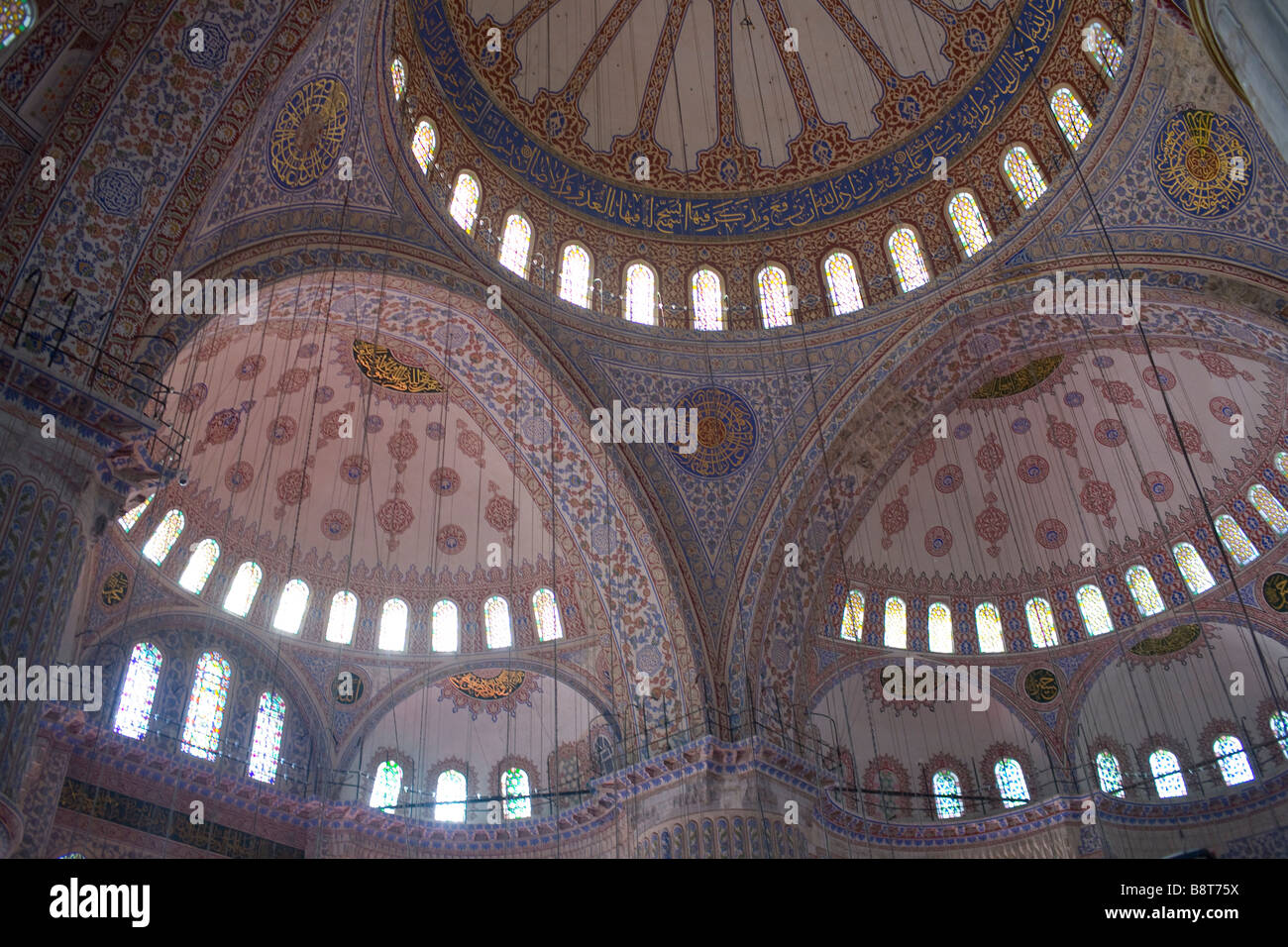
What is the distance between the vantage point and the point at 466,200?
1189 centimetres

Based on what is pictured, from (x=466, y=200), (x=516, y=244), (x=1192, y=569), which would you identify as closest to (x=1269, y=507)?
(x=1192, y=569)

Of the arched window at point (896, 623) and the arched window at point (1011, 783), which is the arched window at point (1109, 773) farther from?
the arched window at point (896, 623)

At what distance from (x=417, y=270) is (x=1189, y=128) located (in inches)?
312

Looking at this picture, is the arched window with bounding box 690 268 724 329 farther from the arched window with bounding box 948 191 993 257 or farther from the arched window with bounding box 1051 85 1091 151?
the arched window with bounding box 1051 85 1091 151

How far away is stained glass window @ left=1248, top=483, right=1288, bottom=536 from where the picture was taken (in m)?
13.5

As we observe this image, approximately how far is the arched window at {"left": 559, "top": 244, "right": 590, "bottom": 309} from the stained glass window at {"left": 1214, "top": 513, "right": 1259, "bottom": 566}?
909cm

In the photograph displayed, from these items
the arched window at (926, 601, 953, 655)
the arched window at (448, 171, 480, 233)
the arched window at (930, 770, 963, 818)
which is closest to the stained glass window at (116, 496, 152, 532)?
the arched window at (448, 171, 480, 233)

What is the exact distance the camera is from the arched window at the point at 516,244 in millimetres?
12211

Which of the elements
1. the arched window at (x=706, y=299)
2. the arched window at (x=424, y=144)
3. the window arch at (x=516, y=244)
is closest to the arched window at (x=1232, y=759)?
the arched window at (x=706, y=299)

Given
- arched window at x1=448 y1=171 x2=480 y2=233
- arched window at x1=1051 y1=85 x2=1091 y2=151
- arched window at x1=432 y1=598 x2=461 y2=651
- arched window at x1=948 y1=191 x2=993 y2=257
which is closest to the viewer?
arched window at x1=1051 y1=85 x2=1091 y2=151

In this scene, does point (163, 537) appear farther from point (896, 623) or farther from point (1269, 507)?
point (1269, 507)

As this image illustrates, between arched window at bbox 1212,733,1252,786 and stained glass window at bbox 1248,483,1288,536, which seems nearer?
stained glass window at bbox 1248,483,1288,536
